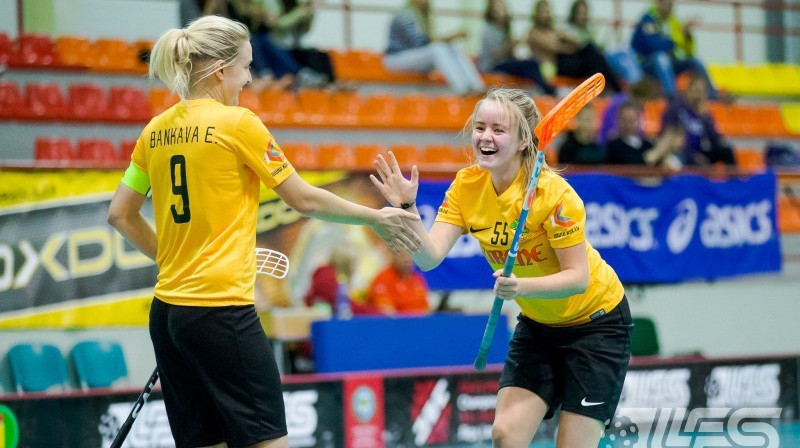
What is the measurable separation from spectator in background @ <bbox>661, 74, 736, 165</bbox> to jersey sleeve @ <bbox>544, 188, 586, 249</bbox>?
6.86 m

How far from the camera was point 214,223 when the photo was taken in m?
3.02

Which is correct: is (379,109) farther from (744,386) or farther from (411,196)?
(411,196)

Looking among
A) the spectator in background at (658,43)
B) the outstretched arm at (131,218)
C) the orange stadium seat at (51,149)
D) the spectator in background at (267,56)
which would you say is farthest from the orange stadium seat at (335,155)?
the outstretched arm at (131,218)

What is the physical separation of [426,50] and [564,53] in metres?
1.67

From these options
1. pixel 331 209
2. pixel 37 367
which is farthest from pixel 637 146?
pixel 331 209

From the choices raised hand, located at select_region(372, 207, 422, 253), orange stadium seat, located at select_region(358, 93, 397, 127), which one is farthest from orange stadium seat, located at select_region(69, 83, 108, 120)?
raised hand, located at select_region(372, 207, 422, 253)

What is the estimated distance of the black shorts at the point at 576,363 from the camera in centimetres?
364

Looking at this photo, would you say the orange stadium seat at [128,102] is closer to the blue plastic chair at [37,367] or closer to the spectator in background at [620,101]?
the blue plastic chair at [37,367]

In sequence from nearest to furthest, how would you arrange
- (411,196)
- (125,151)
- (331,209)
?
(331,209), (411,196), (125,151)

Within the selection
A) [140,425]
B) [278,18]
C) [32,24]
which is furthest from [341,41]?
[140,425]

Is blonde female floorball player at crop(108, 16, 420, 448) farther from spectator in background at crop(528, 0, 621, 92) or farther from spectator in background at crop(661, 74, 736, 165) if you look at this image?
spectator in background at crop(528, 0, 621, 92)

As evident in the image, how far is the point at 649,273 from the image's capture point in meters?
8.62

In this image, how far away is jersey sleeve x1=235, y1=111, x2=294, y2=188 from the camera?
119 inches

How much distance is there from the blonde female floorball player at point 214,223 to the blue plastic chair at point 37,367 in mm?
3749
